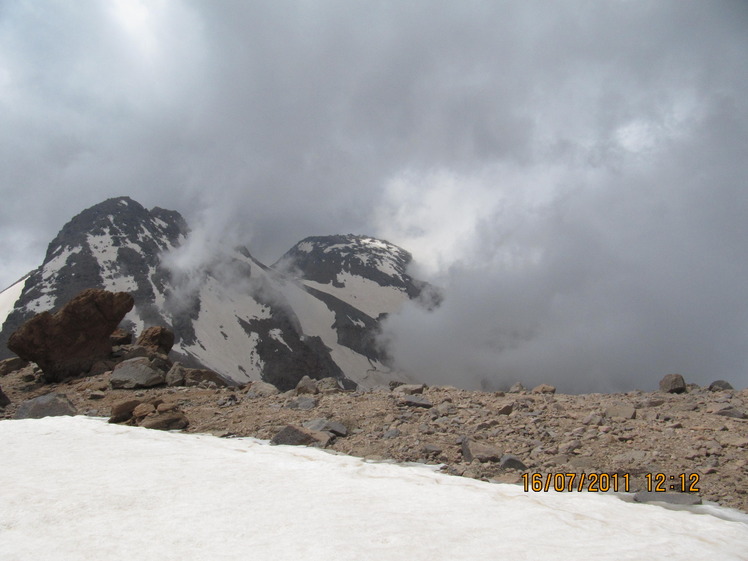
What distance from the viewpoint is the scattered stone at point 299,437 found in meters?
10.9

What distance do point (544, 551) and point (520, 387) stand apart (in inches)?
615

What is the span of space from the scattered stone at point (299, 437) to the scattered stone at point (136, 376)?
11.6 metres

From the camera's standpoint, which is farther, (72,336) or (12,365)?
(12,365)

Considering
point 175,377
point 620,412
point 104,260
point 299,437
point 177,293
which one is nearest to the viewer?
point 299,437

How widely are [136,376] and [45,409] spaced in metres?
5.63

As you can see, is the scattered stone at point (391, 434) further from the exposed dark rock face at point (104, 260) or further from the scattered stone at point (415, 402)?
the exposed dark rock face at point (104, 260)

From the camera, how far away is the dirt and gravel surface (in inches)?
338

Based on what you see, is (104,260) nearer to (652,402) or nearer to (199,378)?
(199,378)

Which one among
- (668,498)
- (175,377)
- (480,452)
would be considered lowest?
(668,498)

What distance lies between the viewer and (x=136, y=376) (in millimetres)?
20156

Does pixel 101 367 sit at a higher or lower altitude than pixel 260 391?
higher

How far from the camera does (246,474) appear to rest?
8.34m

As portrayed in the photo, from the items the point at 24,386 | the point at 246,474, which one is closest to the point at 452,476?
the point at 246,474

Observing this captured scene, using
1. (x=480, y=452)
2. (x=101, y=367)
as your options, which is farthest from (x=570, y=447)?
(x=101, y=367)
